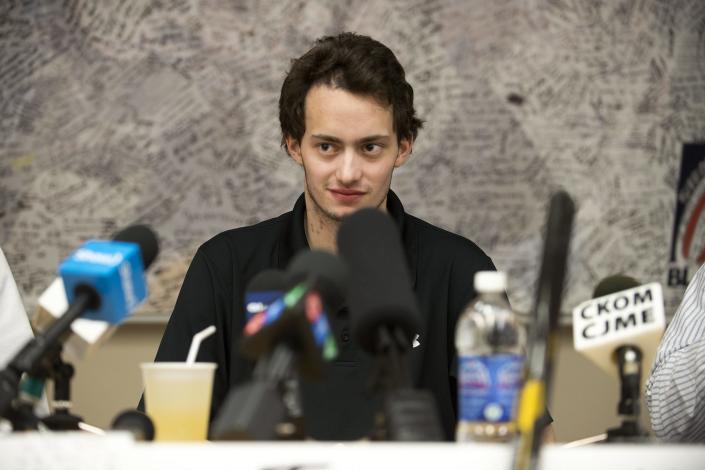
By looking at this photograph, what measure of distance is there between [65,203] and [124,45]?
0.42m

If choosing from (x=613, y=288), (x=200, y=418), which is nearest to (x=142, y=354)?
(x=200, y=418)

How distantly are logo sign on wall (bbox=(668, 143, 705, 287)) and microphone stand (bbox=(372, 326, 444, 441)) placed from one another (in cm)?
180

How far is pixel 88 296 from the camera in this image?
2.92ft

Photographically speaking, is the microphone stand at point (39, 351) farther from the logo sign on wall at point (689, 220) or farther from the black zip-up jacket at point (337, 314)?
the logo sign on wall at point (689, 220)

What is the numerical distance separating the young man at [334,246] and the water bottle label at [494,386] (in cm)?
65

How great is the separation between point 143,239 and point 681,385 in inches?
33.6

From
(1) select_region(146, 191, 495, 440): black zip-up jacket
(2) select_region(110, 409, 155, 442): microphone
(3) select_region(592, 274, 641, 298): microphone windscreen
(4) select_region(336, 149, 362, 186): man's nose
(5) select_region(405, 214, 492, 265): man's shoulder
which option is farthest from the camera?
(5) select_region(405, 214, 492, 265): man's shoulder

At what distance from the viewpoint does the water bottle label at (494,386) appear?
0.94 m

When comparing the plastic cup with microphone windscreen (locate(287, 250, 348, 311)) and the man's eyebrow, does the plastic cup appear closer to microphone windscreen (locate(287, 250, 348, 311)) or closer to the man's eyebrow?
microphone windscreen (locate(287, 250, 348, 311))

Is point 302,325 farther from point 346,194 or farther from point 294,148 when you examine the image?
point 294,148

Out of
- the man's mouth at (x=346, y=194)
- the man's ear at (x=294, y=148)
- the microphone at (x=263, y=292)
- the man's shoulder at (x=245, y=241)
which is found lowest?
the microphone at (x=263, y=292)

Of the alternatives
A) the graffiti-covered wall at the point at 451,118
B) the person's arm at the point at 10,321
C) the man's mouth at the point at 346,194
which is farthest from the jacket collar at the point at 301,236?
the graffiti-covered wall at the point at 451,118

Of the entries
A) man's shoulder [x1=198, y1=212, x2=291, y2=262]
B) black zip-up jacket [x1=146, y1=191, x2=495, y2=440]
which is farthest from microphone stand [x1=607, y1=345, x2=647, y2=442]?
man's shoulder [x1=198, y1=212, x2=291, y2=262]

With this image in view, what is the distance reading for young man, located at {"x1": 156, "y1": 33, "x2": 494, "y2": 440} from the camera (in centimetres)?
161
